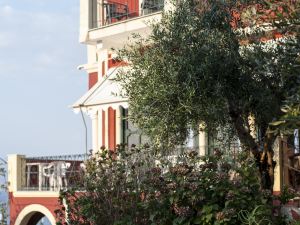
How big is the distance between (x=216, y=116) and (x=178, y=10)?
2.27 m

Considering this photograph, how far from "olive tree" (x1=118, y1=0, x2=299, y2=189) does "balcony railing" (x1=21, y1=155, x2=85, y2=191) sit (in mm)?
→ 8956

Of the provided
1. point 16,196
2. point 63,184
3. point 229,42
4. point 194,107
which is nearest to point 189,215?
point 194,107

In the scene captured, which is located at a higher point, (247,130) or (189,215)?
(247,130)

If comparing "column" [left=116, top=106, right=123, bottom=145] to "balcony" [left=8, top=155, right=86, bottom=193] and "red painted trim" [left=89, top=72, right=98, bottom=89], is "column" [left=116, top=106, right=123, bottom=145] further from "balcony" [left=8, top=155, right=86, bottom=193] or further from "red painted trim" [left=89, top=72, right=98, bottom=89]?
"red painted trim" [left=89, top=72, right=98, bottom=89]

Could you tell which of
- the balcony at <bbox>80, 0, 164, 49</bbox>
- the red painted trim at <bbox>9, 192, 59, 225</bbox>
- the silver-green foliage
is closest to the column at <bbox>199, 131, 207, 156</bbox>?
the balcony at <bbox>80, 0, 164, 49</bbox>

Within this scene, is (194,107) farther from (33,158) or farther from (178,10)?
(33,158)

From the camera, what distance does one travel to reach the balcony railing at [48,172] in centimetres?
2354

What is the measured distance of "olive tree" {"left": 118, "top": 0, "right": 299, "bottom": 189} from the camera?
13.2m

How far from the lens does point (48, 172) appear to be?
79.3 ft

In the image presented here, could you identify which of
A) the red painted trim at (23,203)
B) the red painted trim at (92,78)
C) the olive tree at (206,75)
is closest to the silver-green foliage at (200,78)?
the olive tree at (206,75)

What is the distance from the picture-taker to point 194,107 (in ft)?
43.5

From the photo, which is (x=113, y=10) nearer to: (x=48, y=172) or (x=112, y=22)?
(x=112, y=22)

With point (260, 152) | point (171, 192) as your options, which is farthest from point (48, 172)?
point (171, 192)

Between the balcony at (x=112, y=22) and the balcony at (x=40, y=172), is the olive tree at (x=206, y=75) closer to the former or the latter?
the balcony at (x=112, y=22)
